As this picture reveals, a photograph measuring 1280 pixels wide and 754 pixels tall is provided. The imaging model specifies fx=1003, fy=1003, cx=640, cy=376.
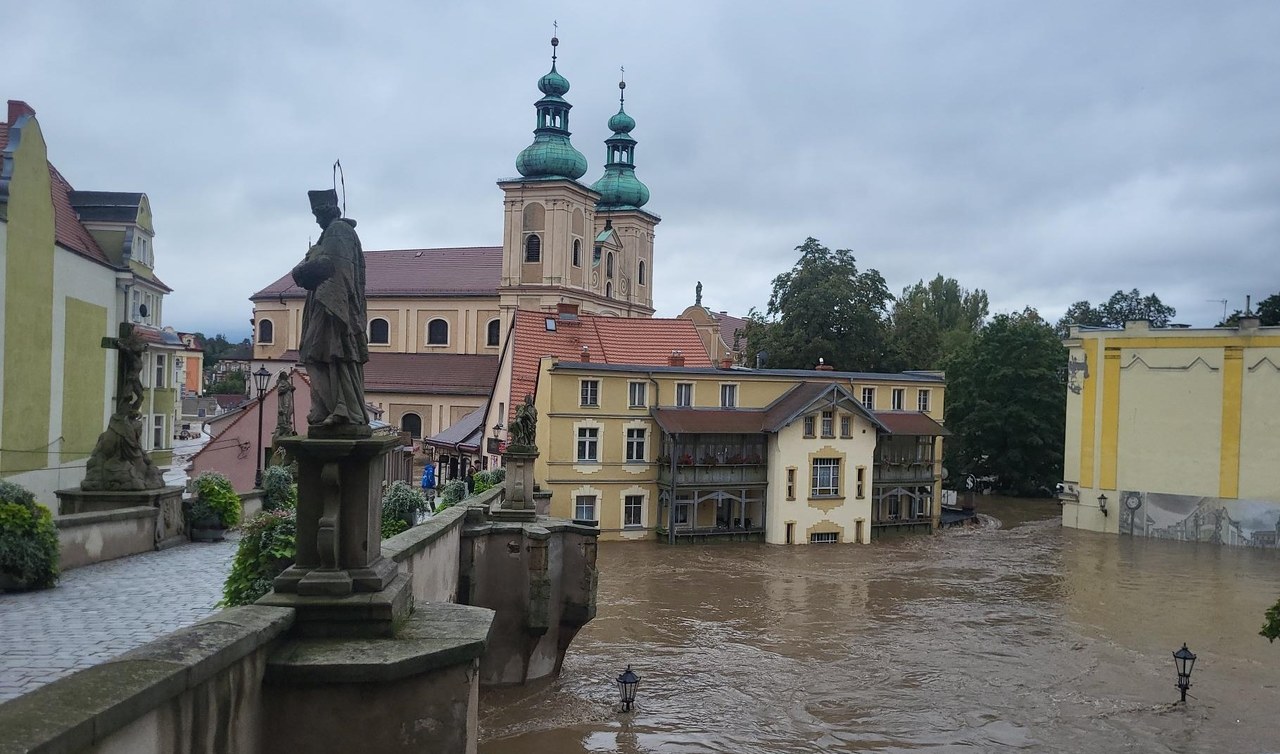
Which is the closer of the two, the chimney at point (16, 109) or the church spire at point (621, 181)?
the chimney at point (16, 109)

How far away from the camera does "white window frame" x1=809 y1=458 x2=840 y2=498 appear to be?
130 feet

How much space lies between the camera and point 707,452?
3869cm

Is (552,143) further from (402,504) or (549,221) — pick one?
(402,504)

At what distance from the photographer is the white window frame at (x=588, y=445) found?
3753 centimetres

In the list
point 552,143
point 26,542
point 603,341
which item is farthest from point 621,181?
point 26,542

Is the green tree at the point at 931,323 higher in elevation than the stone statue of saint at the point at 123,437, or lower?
higher

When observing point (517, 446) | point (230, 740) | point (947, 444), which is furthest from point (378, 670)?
point (947, 444)

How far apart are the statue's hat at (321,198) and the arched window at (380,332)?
64.7 metres

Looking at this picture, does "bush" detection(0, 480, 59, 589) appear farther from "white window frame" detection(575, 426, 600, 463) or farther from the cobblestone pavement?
"white window frame" detection(575, 426, 600, 463)

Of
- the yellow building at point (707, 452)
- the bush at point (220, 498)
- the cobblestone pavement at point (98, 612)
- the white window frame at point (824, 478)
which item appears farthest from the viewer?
the white window frame at point (824, 478)

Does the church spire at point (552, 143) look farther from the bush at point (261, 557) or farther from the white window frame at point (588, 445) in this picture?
the bush at point (261, 557)

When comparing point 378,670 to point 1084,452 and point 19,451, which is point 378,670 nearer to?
point 19,451

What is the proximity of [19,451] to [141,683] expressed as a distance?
22393mm

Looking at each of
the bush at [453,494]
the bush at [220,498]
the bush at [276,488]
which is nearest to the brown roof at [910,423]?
the bush at [453,494]
